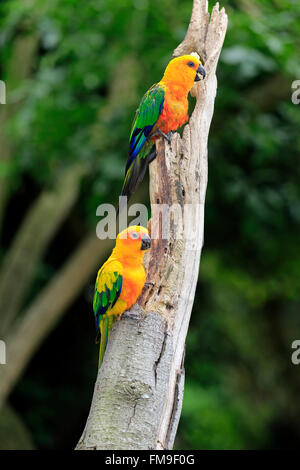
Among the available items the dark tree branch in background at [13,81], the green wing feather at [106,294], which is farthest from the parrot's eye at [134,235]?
the dark tree branch in background at [13,81]

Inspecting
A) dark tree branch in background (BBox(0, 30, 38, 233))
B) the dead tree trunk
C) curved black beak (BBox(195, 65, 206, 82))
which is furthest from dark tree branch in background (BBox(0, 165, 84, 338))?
the dead tree trunk

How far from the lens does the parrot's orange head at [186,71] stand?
268 cm

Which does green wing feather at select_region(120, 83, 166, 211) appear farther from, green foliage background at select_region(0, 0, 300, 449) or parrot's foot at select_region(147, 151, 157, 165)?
green foliage background at select_region(0, 0, 300, 449)

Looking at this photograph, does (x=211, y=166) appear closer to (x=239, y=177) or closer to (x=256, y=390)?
(x=239, y=177)

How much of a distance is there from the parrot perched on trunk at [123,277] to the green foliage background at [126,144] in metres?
2.41

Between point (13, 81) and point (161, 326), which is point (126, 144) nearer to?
point (13, 81)

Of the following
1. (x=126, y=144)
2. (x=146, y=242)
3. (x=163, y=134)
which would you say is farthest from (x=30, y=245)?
(x=146, y=242)

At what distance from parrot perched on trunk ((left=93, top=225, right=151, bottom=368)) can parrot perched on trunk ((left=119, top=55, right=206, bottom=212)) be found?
0.42 metres

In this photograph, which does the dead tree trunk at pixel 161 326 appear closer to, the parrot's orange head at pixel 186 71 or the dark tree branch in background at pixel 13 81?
the parrot's orange head at pixel 186 71

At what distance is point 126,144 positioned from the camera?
5242mm

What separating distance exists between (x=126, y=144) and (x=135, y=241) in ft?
9.76

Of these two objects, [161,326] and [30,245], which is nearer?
[161,326]
